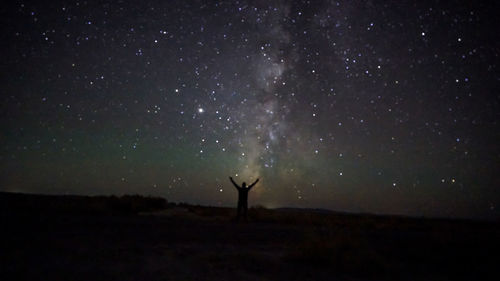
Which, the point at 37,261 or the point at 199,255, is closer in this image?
the point at 37,261

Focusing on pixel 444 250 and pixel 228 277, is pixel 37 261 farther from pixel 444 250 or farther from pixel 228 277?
pixel 444 250

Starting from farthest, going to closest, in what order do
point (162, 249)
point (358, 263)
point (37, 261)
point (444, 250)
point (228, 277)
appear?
point (444, 250) < point (162, 249) < point (358, 263) < point (37, 261) < point (228, 277)

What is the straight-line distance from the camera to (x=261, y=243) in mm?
8586

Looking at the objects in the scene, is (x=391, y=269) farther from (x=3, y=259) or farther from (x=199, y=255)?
(x=3, y=259)

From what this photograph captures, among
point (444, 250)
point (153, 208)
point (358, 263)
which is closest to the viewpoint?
point (358, 263)

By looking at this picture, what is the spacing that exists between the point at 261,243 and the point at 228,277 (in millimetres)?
3839

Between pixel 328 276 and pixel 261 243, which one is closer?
pixel 328 276

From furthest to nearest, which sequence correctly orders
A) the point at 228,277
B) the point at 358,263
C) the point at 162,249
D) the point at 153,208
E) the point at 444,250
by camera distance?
the point at 153,208
the point at 444,250
the point at 162,249
the point at 358,263
the point at 228,277

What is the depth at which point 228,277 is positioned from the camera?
4871 millimetres

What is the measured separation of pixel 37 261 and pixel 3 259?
0.56 meters

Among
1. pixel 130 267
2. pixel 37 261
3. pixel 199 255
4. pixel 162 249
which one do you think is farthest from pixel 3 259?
pixel 199 255

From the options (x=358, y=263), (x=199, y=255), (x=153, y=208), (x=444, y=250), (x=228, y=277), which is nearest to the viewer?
(x=228, y=277)

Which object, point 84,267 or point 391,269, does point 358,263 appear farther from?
point 84,267

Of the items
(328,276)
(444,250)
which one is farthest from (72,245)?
(444,250)
